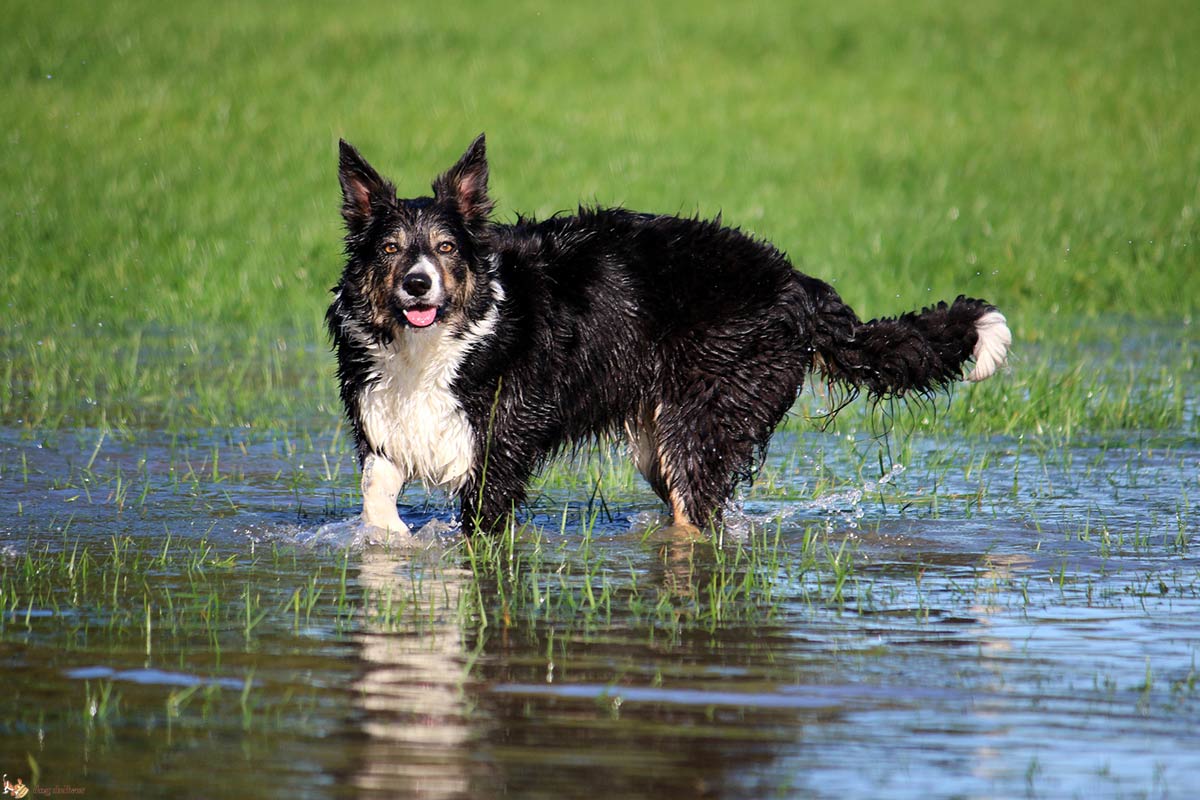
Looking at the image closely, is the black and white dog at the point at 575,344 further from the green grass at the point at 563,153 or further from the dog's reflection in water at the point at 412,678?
the green grass at the point at 563,153

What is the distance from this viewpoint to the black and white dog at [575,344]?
6.68 meters

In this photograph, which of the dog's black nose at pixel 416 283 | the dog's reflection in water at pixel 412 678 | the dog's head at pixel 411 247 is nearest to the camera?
the dog's reflection in water at pixel 412 678

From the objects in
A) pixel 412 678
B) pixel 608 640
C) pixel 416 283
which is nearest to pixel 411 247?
pixel 416 283

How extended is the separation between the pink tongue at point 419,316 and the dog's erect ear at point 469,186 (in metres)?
0.48

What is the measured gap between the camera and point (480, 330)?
266 inches

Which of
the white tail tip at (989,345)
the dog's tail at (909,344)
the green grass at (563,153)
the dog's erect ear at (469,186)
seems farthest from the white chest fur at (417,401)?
the green grass at (563,153)

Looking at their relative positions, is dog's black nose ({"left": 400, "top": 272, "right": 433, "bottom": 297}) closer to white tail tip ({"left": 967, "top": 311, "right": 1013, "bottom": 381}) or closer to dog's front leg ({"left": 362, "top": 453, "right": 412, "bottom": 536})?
dog's front leg ({"left": 362, "top": 453, "right": 412, "bottom": 536})

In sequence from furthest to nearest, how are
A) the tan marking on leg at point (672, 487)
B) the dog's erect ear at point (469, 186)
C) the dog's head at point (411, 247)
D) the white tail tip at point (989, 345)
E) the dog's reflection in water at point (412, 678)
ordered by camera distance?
the tan marking on leg at point (672, 487)
the white tail tip at point (989, 345)
the dog's erect ear at point (469, 186)
the dog's head at point (411, 247)
the dog's reflection in water at point (412, 678)

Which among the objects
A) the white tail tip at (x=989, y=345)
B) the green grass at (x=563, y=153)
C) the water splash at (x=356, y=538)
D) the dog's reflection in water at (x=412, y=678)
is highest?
the green grass at (x=563, y=153)

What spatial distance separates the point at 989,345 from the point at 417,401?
2.48 metres

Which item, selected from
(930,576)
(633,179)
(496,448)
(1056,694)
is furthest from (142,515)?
(633,179)

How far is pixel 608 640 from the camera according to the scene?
5.16 metres

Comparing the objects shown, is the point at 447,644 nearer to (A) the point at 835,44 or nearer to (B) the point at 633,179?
(B) the point at 633,179

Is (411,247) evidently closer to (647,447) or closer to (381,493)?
(381,493)
